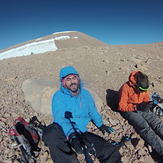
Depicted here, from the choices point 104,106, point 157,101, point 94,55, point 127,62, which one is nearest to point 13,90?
point 104,106

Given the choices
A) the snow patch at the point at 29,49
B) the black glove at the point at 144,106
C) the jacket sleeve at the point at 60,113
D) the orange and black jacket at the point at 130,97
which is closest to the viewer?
the jacket sleeve at the point at 60,113

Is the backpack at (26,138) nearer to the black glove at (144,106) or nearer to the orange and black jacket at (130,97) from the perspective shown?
the orange and black jacket at (130,97)

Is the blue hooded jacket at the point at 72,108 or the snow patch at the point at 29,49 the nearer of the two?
the blue hooded jacket at the point at 72,108

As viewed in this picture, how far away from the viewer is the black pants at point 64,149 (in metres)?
1.91

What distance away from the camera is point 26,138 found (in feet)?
7.38

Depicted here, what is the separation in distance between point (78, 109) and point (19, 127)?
111 centimetres

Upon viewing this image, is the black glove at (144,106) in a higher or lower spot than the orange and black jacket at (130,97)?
lower

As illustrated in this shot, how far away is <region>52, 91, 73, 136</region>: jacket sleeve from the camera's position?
7.25 ft

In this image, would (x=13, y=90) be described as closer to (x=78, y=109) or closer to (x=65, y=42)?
(x=78, y=109)

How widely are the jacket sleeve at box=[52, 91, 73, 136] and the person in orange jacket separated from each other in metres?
1.40

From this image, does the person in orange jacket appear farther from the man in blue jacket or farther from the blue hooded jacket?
the blue hooded jacket

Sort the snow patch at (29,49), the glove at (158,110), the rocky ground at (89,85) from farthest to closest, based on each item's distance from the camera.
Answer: the snow patch at (29,49) < the glove at (158,110) < the rocky ground at (89,85)

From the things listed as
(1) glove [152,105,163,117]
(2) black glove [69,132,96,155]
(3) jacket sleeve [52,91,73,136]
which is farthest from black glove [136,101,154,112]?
(3) jacket sleeve [52,91,73,136]

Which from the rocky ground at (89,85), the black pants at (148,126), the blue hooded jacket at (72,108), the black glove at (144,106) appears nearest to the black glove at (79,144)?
the blue hooded jacket at (72,108)
